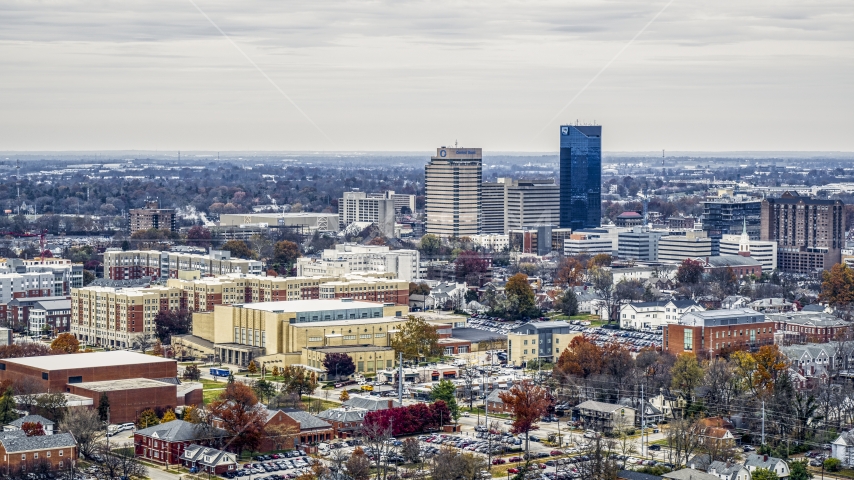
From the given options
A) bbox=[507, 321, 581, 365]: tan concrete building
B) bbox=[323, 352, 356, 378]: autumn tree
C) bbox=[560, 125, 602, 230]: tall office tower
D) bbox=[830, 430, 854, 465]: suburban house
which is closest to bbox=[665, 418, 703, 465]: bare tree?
bbox=[830, 430, 854, 465]: suburban house

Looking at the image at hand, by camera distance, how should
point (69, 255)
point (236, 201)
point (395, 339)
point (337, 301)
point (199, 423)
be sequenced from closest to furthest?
point (199, 423)
point (395, 339)
point (337, 301)
point (69, 255)
point (236, 201)

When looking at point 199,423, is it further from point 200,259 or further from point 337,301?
point 200,259

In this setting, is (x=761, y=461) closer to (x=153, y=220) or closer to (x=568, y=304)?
(x=568, y=304)

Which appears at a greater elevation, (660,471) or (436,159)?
(436,159)

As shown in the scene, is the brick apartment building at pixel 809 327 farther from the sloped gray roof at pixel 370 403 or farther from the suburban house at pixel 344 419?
the suburban house at pixel 344 419

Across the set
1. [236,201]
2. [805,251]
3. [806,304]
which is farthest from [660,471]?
[236,201]

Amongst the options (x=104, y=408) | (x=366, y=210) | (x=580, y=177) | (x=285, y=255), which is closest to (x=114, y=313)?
(x=104, y=408)
